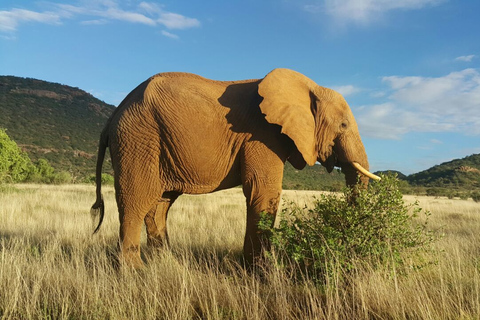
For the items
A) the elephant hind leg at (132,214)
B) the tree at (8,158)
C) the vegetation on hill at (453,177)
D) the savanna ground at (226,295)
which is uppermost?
the vegetation on hill at (453,177)

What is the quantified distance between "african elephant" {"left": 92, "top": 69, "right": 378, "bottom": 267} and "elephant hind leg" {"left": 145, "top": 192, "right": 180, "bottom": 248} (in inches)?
34.8

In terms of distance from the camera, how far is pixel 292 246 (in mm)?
4785

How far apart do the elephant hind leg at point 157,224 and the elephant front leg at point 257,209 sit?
176cm

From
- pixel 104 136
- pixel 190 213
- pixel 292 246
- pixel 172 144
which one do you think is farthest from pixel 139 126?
pixel 190 213

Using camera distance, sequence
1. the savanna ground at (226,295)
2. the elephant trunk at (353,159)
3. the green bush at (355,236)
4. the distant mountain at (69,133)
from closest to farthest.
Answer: the savanna ground at (226,295), the green bush at (355,236), the elephant trunk at (353,159), the distant mountain at (69,133)

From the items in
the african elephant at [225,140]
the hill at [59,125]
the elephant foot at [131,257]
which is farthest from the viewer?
the hill at [59,125]

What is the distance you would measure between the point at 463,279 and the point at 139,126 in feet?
15.1

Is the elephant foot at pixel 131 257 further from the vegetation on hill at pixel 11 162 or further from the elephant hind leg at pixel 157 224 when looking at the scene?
the vegetation on hill at pixel 11 162

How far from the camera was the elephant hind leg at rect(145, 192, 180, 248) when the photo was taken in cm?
650

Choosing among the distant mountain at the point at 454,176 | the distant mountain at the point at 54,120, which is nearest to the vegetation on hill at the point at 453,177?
the distant mountain at the point at 454,176

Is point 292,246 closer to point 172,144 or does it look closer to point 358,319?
point 358,319

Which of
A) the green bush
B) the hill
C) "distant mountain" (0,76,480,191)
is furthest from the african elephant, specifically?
"distant mountain" (0,76,480,191)

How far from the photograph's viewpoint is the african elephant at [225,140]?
522 centimetres

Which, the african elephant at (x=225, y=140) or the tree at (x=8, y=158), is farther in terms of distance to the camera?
the tree at (x=8, y=158)
